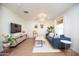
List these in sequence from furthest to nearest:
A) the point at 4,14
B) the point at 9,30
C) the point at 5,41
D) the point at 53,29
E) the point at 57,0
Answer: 1. the point at 53,29
2. the point at 9,30
3. the point at 4,14
4. the point at 5,41
5. the point at 57,0

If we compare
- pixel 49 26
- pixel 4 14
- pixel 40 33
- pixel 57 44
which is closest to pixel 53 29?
pixel 49 26

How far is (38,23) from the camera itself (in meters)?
11.0

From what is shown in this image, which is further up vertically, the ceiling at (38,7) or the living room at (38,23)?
the ceiling at (38,7)

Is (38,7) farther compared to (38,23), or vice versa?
(38,23)

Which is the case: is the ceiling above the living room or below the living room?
above

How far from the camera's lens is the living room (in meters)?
4.74

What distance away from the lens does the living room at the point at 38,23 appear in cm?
474

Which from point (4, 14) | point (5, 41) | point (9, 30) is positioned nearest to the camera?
point (5, 41)

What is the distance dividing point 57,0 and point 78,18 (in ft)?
6.06

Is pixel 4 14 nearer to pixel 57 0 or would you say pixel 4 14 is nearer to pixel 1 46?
pixel 1 46

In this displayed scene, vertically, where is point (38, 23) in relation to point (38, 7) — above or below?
below

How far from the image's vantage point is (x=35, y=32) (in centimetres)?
1093

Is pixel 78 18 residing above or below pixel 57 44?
above

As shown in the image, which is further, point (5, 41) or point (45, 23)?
point (45, 23)
